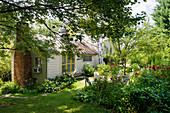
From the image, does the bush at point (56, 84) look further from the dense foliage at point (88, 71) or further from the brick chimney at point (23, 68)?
the brick chimney at point (23, 68)

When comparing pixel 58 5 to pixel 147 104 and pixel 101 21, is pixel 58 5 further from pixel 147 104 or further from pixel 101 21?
pixel 147 104

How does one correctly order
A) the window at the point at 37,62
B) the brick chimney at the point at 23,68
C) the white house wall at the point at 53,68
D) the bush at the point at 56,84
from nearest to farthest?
the bush at the point at 56,84 → the white house wall at the point at 53,68 → the brick chimney at the point at 23,68 → the window at the point at 37,62

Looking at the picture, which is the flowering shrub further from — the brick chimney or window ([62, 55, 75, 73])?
the brick chimney

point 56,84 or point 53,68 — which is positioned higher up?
point 53,68

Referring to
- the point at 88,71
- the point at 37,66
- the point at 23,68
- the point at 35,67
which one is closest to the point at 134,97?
the point at 88,71

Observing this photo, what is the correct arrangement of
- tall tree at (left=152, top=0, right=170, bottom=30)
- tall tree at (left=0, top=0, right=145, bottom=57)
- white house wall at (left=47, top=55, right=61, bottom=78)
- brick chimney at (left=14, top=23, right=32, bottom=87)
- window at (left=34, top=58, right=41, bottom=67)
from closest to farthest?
1. tall tree at (left=0, top=0, right=145, bottom=57)
2. white house wall at (left=47, top=55, right=61, bottom=78)
3. brick chimney at (left=14, top=23, right=32, bottom=87)
4. window at (left=34, top=58, right=41, bottom=67)
5. tall tree at (left=152, top=0, right=170, bottom=30)

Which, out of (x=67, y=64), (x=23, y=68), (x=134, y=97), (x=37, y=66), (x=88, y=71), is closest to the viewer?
(x=134, y=97)

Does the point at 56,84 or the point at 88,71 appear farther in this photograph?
the point at 88,71

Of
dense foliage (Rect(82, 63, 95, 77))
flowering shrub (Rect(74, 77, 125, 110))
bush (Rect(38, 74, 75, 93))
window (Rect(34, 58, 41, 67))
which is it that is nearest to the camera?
flowering shrub (Rect(74, 77, 125, 110))

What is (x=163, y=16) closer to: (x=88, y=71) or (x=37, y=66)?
(x=88, y=71)

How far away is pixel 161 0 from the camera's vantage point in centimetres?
2223

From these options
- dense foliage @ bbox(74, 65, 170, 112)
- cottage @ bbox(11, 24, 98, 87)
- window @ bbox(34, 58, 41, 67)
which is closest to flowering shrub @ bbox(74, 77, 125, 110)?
dense foliage @ bbox(74, 65, 170, 112)

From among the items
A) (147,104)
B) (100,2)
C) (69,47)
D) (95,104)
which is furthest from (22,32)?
(147,104)

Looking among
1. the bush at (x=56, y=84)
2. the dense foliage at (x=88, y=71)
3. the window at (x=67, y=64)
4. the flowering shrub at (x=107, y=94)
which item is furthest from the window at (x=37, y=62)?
the flowering shrub at (x=107, y=94)
